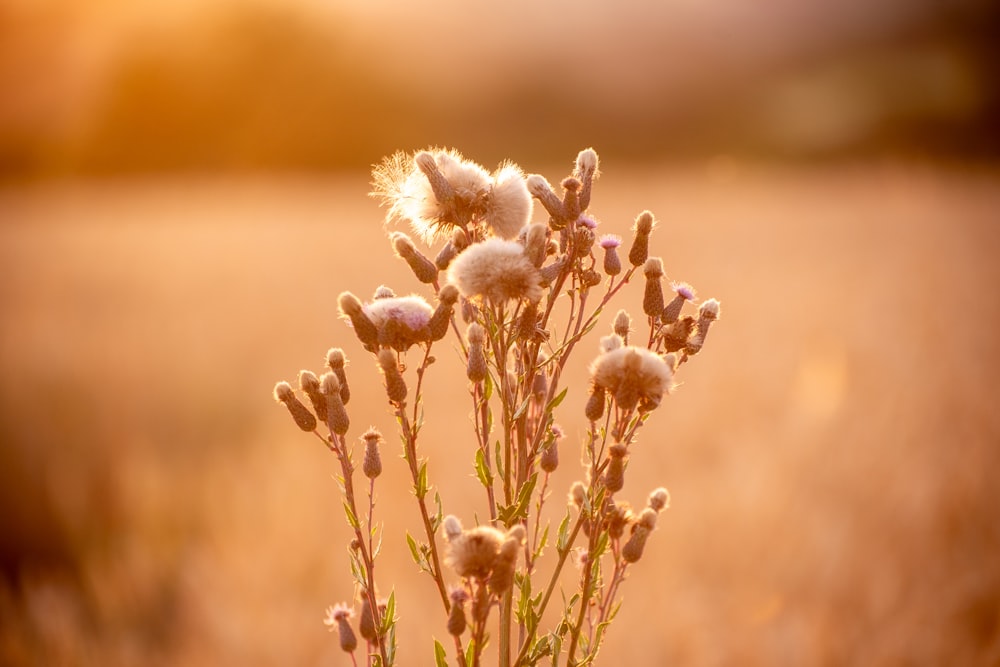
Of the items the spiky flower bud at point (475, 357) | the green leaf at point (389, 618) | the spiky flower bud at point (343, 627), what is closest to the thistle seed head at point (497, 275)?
the spiky flower bud at point (475, 357)

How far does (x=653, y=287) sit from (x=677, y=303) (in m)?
0.06

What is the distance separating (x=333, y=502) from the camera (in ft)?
13.1

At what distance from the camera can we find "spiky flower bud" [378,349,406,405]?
101 cm

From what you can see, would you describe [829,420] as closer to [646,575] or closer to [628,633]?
[646,575]

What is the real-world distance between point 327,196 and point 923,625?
2177 cm

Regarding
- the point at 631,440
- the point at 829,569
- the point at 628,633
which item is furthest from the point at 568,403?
the point at 631,440

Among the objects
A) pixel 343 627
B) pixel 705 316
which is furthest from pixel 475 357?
pixel 343 627

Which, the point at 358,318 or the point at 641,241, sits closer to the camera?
the point at 358,318

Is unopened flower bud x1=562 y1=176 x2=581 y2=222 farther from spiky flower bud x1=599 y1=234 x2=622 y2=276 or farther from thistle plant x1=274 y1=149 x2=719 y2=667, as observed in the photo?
spiky flower bud x1=599 y1=234 x2=622 y2=276

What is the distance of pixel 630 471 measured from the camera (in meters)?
4.41

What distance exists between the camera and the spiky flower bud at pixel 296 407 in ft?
3.75

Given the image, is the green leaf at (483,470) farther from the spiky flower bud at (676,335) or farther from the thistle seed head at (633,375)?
the spiky flower bud at (676,335)

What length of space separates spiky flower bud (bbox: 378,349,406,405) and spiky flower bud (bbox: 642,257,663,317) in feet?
1.25

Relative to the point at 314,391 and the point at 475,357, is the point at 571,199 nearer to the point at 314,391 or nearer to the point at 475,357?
the point at 475,357
